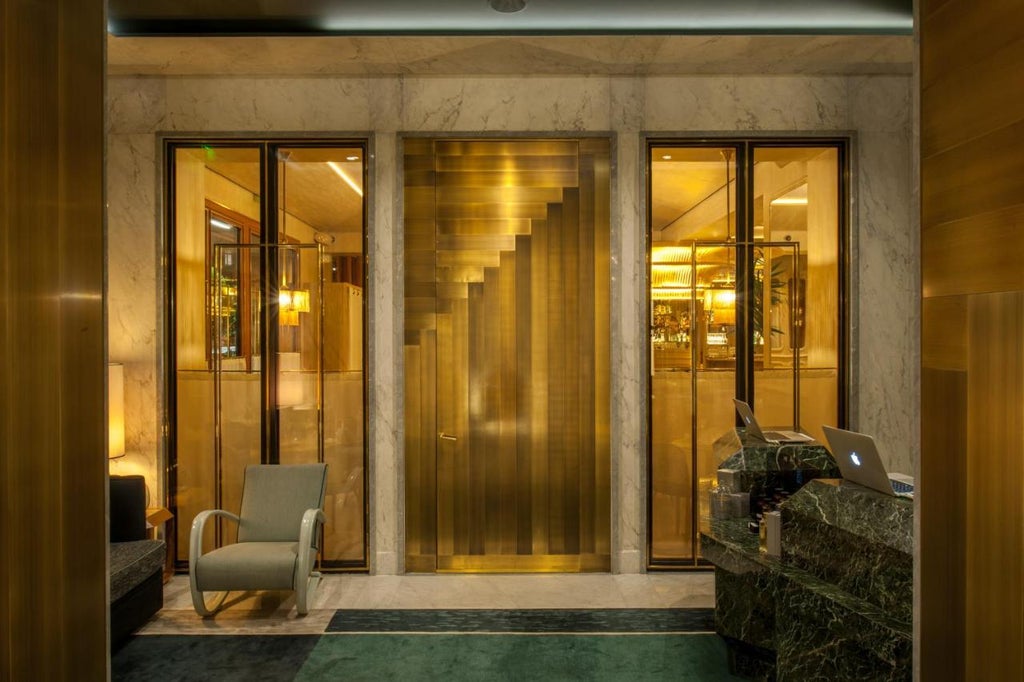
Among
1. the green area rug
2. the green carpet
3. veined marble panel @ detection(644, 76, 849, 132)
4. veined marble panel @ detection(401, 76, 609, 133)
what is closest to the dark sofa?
the green area rug

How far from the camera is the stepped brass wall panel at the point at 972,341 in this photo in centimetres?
115

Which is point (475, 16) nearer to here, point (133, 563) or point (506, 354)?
point (506, 354)

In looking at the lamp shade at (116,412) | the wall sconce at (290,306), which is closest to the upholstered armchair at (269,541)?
the lamp shade at (116,412)

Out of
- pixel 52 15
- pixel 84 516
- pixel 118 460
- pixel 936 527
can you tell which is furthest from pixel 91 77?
pixel 118 460

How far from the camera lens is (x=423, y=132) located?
4496mm

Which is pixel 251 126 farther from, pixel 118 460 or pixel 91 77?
pixel 91 77

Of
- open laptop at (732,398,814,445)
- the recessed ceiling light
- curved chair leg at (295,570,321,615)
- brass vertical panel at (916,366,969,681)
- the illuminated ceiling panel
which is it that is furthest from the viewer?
curved chair leg at (295,570,321,615)

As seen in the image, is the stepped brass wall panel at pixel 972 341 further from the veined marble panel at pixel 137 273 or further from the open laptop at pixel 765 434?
the veined marble panel at pixel 137 273

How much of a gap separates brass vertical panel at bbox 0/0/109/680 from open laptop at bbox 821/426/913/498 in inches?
103

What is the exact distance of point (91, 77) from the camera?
1421mm

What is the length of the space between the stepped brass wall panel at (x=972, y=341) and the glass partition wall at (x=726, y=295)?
3.17 m

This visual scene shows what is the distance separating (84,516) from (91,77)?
40.2 inches

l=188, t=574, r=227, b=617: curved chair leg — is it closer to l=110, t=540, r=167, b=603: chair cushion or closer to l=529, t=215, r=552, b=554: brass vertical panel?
l=110, t=540, r=167, b=603: chair cushion

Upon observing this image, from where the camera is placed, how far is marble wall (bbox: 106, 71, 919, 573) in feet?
14.7
